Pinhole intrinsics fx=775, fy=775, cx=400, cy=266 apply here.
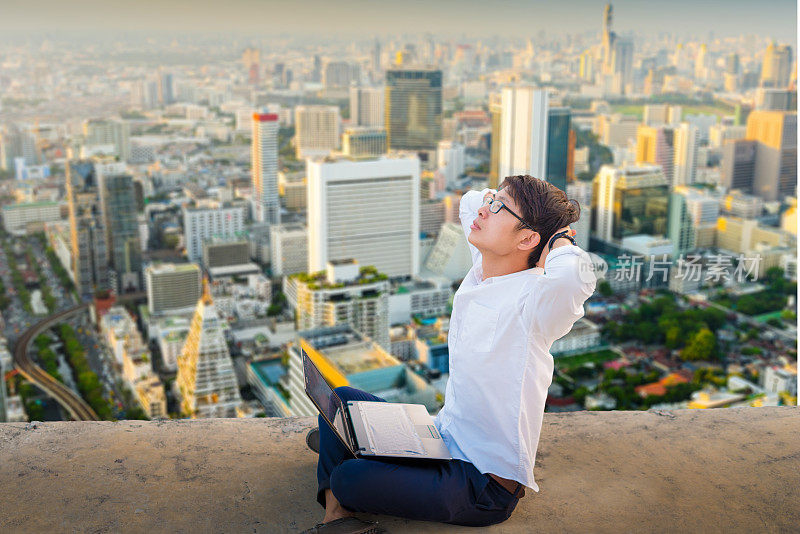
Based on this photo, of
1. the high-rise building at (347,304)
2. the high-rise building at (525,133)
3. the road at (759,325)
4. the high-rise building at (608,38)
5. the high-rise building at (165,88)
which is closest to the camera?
the high-rise building at (347,304)

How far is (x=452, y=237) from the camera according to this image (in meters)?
9.16

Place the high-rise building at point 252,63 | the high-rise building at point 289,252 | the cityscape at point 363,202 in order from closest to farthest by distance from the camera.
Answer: the cityscape at point 363,202 < the high-rise building at point 289,252 < the high-rise building at point 252,63

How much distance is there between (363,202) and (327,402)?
8.68m

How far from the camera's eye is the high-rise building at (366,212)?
9125 mm

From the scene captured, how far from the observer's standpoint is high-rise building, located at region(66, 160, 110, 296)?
8805mm

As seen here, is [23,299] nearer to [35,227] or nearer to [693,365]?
[35,227]

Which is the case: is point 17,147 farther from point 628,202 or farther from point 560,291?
point 560,291

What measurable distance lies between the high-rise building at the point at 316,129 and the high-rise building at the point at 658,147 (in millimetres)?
5577

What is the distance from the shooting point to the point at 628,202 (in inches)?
356

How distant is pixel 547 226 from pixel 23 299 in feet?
27.9

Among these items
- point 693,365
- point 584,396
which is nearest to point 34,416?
point 584,396

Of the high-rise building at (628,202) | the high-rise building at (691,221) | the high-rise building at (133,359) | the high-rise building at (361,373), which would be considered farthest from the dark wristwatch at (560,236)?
the high-rise building at (691,221)

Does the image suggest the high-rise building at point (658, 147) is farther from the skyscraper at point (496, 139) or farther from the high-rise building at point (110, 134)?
the high-rise building at point (110, 134)

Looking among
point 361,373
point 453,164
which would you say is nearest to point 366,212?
point 453,164
